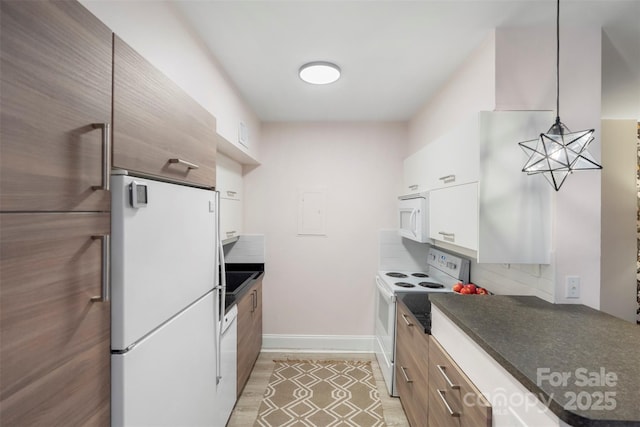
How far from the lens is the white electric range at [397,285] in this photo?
2414mm

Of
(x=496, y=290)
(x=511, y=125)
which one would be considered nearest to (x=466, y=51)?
(x=511, y=125)

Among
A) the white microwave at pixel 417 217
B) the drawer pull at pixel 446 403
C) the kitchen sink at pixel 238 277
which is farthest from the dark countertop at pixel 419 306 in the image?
the kitchen sink at pixel 238 277

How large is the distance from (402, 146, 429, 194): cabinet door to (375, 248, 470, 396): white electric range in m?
Result: 0.69

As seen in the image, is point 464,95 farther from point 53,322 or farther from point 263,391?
point 263,391

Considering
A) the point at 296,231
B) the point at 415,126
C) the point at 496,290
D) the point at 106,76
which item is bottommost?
the point at 496,290

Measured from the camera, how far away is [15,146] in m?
0.60

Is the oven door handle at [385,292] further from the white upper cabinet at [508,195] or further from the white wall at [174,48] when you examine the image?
the white wall at [174,48]

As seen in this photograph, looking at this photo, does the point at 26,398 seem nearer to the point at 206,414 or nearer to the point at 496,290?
the point at 206,414

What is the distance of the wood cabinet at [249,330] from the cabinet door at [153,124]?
4.37 feet

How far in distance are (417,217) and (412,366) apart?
110 centimetres

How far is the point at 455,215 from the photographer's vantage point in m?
1.79

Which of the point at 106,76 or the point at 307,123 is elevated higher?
the point at 307,123

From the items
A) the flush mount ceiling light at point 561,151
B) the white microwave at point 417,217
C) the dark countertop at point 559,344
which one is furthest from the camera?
the white microwave at point 417,217

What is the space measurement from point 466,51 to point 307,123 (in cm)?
180
